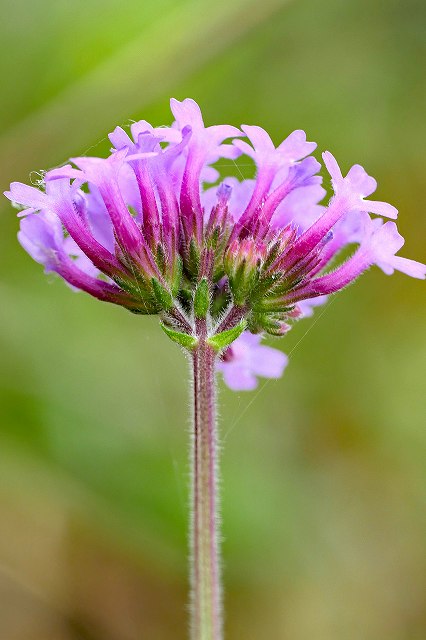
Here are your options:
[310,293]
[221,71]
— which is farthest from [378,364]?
[310,293]

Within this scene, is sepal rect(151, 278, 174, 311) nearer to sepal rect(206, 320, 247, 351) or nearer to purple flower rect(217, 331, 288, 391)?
sepal rect(206, 320, 247, 351)

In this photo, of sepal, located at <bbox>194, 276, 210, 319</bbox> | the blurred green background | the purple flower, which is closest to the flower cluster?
sepal, located at <bbox>194, 276, 210, 319</bbox>

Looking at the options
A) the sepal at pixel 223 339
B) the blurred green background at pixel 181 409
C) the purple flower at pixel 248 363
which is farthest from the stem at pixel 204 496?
the blurred green background at pixel 181 409

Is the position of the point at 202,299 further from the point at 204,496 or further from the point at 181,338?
the point at 204,496

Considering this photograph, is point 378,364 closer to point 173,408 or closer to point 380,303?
point 380,303

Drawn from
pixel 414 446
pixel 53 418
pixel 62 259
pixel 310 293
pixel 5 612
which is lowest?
pixel 5 612

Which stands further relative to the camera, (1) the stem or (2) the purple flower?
(2) the purple flower
